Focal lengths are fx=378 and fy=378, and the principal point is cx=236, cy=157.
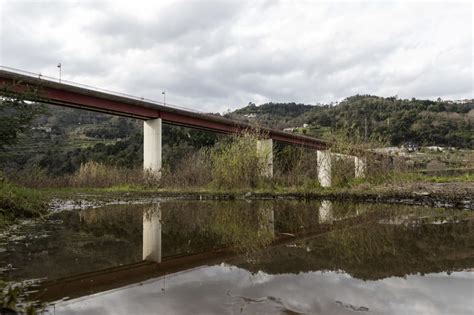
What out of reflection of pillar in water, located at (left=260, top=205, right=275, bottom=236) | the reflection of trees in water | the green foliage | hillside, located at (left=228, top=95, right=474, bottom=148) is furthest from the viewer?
hillside, located at (left=228, top=95, right=474, bottom=148)

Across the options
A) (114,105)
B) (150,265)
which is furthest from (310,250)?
(114,105)

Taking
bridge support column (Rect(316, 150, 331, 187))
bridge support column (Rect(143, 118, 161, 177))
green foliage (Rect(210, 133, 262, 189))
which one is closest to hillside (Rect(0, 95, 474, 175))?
bridge support column (Rect(143, 118, 161, 177))

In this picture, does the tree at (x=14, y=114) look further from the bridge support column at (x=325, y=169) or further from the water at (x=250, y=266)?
the bridge support column at (x=325, y=169)

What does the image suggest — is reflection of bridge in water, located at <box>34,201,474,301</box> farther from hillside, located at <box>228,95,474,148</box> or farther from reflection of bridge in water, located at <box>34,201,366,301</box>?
hillside, located at <box>228,95,474,148</box>

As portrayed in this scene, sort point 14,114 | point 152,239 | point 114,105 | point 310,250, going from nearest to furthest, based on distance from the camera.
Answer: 1. point 310,250
2. point 152,239
3. point 14,114
4. point 114,105

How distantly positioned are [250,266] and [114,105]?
80.9 feet

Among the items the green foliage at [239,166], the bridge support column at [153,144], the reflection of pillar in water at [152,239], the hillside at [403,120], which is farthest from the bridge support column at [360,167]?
the hillside at [403,120]

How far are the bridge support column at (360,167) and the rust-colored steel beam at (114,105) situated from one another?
78.3 inches

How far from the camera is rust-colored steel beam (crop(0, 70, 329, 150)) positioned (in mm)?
21625

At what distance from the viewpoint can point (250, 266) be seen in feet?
19.2

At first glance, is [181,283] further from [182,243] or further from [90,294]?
[182,243]

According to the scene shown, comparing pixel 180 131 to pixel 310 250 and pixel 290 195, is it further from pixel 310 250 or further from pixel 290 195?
pixel 310 250

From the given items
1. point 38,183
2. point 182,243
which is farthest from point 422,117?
point 182,243

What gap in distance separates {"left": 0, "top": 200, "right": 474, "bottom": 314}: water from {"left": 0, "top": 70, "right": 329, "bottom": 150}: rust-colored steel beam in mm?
12127
